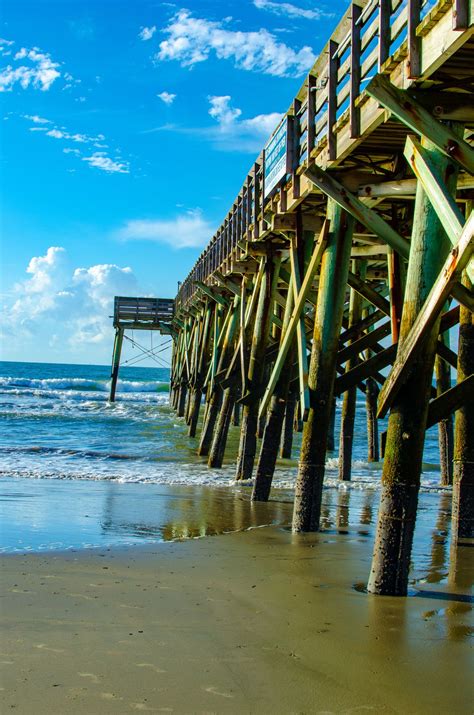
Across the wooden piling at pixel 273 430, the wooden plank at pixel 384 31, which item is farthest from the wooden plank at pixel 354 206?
the wooden piling at pixel 273 430

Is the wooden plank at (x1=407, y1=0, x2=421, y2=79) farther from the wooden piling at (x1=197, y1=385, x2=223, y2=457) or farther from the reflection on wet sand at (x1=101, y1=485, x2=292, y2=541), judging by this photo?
the wooden piling at (x1=197, y1=385, x2=223, y2=457)

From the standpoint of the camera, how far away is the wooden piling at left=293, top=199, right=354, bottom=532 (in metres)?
7.50

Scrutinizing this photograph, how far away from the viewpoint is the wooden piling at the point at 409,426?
5.11 meters

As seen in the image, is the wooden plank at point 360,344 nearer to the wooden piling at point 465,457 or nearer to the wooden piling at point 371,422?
the wooden piling at point 465,457

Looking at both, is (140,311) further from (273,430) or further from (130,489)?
(273,430)

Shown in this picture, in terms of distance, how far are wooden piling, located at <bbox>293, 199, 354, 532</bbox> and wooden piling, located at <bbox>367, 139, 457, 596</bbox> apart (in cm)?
226

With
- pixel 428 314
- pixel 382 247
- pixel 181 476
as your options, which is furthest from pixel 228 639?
pixel 181 476

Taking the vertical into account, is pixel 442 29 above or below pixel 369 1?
below

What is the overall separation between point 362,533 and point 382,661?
4193mm

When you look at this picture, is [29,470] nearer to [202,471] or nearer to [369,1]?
[202,471]

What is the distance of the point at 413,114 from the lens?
510 cm

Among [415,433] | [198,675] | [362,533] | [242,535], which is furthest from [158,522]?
[198,675]

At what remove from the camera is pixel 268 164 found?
10594 mm

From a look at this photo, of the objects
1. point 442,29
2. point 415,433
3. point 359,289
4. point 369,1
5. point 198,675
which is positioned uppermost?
point 369,1
